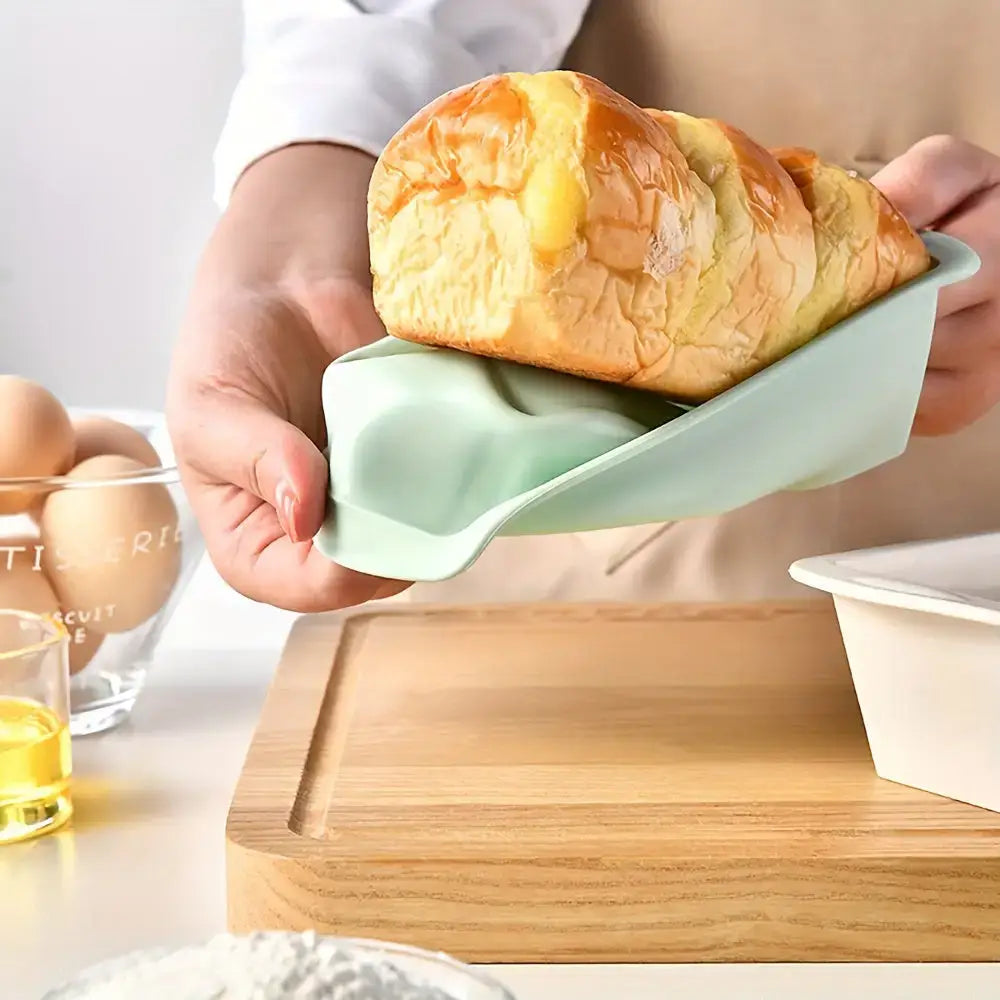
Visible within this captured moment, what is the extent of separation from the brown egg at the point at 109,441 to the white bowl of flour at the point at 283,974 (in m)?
0.48

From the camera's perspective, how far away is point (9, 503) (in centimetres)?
77

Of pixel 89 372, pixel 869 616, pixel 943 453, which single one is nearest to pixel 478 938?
pixel 869 616

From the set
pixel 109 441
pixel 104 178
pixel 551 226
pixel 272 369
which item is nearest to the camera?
pixel 551 226

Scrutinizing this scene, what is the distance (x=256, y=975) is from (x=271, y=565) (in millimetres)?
337

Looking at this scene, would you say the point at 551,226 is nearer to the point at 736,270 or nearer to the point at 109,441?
the point at 736,270

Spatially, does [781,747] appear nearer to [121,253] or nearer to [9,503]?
[9,503]

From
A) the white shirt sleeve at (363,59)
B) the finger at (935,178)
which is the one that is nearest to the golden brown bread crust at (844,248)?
the finger at (935,178)

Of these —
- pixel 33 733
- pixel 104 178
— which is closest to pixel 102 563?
pixel 33 733

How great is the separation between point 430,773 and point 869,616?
20cm

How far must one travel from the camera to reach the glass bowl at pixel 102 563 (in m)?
0.77

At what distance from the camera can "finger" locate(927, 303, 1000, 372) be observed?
76 centimetres

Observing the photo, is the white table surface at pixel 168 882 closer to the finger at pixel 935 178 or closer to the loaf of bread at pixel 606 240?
the loaf of bread at pixel 606 240

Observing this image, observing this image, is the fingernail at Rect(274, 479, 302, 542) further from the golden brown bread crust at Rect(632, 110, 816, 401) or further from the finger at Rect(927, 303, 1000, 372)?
the finger at Rect(927, 303, 1000, 372)

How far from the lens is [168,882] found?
2.08 ft
